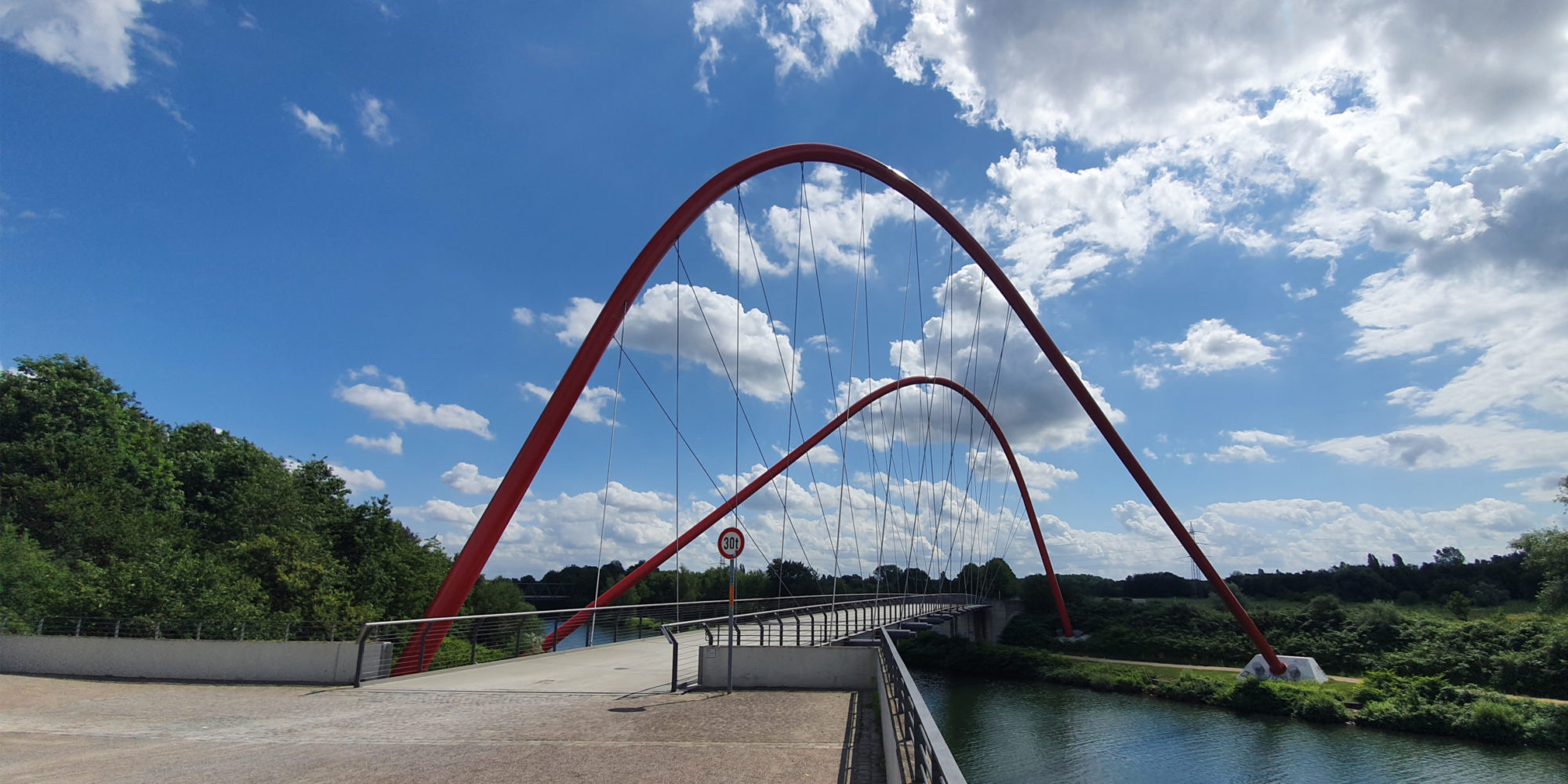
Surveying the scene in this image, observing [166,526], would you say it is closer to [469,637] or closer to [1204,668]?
[469,637]

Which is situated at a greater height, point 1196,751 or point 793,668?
point 793,668

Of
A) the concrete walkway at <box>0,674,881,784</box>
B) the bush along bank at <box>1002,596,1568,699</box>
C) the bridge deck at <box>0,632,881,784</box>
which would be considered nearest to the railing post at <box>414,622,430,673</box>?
the bridge deck at <box>0,632,881,784</box>

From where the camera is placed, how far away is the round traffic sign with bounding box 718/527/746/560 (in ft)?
36.3

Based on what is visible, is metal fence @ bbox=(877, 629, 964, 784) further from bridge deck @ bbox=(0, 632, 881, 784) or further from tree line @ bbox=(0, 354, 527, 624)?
tree line @ bbox=(0, 354, 527, 624)

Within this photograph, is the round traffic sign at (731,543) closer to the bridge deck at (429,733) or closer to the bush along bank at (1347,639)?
the bridge deck at (429,733)

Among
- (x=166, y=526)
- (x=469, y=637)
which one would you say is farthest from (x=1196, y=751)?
(x=166, y=526)

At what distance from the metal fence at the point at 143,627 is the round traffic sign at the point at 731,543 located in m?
10.7

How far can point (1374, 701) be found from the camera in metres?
27.5

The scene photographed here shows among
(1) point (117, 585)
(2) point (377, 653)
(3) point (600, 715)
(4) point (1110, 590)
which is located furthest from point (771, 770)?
(4) point (1110, 590)

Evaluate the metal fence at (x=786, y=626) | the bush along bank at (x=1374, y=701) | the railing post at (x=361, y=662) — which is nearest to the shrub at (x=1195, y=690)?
the bush along bank at (x=1374, y=701)

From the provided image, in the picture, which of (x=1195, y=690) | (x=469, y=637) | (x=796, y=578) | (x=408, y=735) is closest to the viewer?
(x=408, y=735)

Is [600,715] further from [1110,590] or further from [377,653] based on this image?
[1110,590]

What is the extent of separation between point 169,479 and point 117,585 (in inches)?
780

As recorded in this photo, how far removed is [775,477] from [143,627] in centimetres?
2506
